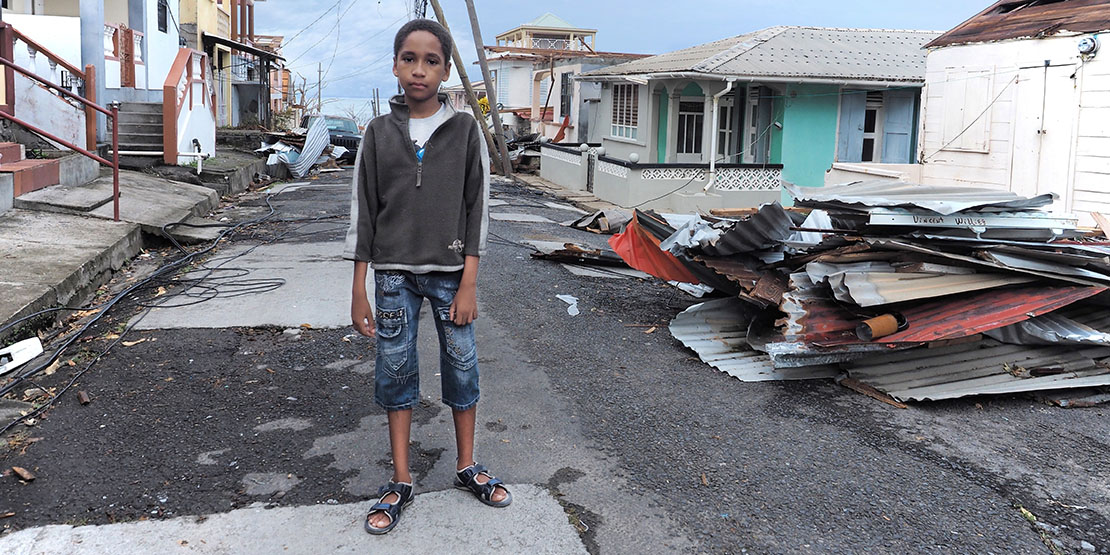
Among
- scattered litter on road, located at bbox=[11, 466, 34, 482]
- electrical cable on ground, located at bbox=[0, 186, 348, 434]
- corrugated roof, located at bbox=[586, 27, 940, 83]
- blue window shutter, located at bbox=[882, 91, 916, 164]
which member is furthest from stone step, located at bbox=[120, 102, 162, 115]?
blue window shutter, located at bbox=[882, 91, 916, 164]

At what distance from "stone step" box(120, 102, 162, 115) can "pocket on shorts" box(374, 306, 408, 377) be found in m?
13.7

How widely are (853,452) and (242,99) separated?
1356 inches

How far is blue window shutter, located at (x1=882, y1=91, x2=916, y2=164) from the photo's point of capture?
768 inches

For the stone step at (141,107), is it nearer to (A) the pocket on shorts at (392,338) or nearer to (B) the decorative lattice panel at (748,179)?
(B) the decorative lattice panel at (748,179)

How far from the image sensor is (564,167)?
76.5 feet

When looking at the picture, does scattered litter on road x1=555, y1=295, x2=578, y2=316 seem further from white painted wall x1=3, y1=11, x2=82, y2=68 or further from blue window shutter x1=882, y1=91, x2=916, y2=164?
blue window shutter x1=882, y1=91, x2=916, y2=164

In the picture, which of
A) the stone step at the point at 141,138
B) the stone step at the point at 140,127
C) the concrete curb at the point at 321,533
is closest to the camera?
the concrete curb at the point at 321,533

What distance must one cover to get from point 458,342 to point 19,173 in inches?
298

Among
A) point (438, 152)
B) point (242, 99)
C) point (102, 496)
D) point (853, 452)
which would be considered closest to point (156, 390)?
point (102, 496)

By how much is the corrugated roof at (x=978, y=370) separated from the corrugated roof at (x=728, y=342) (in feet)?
1.02

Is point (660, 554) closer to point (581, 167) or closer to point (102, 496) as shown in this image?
point (102, 496)

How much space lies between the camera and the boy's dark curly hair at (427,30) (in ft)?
10.6

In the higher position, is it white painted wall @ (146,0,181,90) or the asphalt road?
white painted wall @ (146,0,181,90)

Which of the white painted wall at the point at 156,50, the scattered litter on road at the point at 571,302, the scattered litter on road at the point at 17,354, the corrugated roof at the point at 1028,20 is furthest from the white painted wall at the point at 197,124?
the corrugated roof at the point at 1028,20
